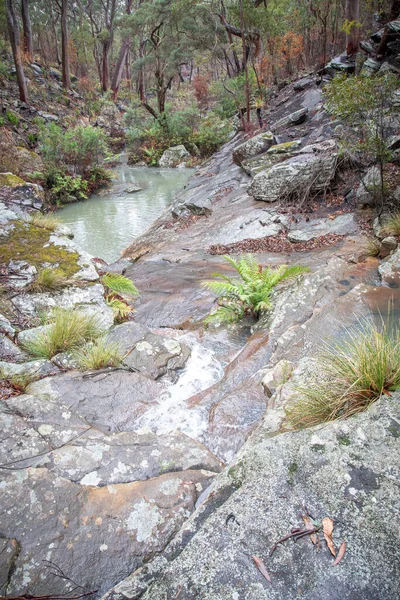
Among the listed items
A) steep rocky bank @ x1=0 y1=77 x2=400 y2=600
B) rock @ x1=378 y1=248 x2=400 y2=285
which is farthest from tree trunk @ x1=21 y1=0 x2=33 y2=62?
rock @ x1=378 y1=248 x2=400 y2=285

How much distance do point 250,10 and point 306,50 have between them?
26.7 ft

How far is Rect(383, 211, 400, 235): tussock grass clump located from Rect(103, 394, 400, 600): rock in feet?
16.3

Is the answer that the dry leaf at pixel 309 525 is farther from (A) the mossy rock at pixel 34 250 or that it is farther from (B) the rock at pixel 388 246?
(B) the rock at pixel 388 246

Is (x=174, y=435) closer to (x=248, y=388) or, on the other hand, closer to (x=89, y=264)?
(x=248, y=388)

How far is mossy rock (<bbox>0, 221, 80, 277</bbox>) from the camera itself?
557 cm

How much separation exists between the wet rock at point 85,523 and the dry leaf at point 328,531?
90 cm

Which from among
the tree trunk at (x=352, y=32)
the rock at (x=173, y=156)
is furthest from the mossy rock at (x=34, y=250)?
the rock at (x=173, y=156)

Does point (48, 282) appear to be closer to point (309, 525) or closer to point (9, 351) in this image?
point (9, 351)

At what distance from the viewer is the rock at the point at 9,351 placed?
12.3 feet

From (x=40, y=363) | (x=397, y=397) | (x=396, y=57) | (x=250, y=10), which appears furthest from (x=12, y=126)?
A: (x=397, y=397)

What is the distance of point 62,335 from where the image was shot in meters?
4.02

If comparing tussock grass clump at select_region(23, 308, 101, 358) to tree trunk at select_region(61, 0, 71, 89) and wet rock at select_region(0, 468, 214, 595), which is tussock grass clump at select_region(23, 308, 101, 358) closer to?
wet rock at select_region(0, 468, 214, 595)

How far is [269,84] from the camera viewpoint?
79.2 feet

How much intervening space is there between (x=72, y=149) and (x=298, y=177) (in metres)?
10.8
